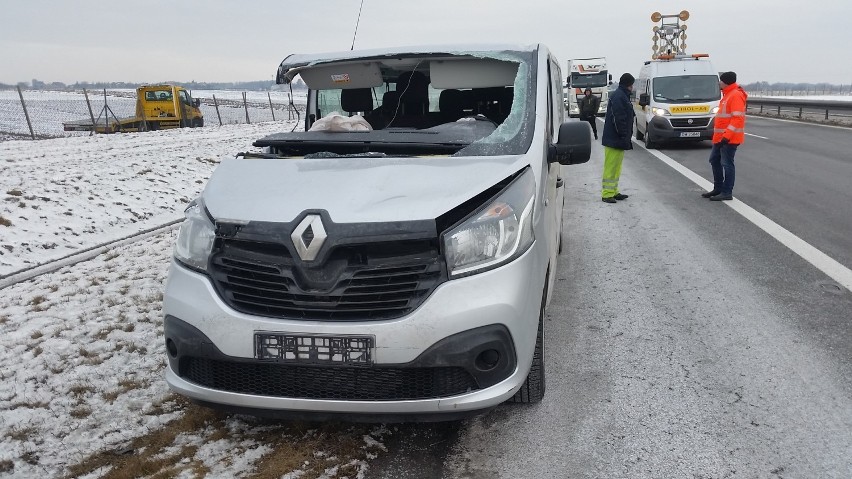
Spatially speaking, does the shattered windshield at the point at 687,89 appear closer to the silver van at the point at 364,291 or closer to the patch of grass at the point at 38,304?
the silver van at the point at 364,291

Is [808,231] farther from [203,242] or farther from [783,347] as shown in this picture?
[203,242]

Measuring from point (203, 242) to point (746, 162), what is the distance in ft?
41.6

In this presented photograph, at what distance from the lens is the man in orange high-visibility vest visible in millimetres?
8727

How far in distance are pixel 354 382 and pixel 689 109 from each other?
15.6 m

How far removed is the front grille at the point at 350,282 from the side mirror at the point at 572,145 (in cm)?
136

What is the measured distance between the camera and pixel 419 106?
486cm

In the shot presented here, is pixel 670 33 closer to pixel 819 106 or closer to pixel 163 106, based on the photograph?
pixel 819 106

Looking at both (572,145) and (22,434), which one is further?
(572,145)

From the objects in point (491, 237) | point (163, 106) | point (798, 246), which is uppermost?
point (163, 106)

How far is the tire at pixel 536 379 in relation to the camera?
3.05 metres

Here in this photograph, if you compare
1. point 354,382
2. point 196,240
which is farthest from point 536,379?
point 196,240

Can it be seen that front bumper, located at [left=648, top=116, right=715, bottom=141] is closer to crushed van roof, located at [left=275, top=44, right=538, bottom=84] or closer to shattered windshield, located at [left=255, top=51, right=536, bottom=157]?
shattered windshield, located at [left=255, top=51, right=536, bottom=157]

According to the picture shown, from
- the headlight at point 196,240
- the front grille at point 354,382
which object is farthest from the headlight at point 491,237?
the headlight at point 196,240

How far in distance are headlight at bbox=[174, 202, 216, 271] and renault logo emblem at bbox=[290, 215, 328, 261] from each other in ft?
1.54
